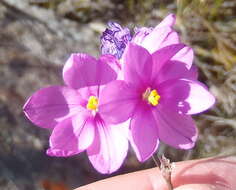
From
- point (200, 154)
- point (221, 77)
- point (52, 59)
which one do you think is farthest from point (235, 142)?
point (52, 59)

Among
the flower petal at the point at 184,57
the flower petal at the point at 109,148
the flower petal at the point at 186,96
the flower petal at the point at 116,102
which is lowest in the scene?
the flower petal at the point at 109,148

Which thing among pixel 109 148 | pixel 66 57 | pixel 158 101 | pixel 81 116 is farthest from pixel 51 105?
pixel 66 57

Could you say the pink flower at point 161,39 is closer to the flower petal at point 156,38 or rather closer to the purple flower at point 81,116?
the flower petal at point 156,38

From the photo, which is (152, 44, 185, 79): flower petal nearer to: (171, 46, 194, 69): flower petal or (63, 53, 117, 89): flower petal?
(171, 46, 194, 69): flower petal

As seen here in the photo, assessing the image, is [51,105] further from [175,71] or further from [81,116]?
[175,71]

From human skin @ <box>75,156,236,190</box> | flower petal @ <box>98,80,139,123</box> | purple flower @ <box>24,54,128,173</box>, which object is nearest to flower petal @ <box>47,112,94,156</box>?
purple flower @ <box>24,54,128,173</box>

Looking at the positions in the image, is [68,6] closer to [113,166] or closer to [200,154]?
[200,154]

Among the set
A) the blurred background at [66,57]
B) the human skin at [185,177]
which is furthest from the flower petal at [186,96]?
the blurred background at [66,57]
